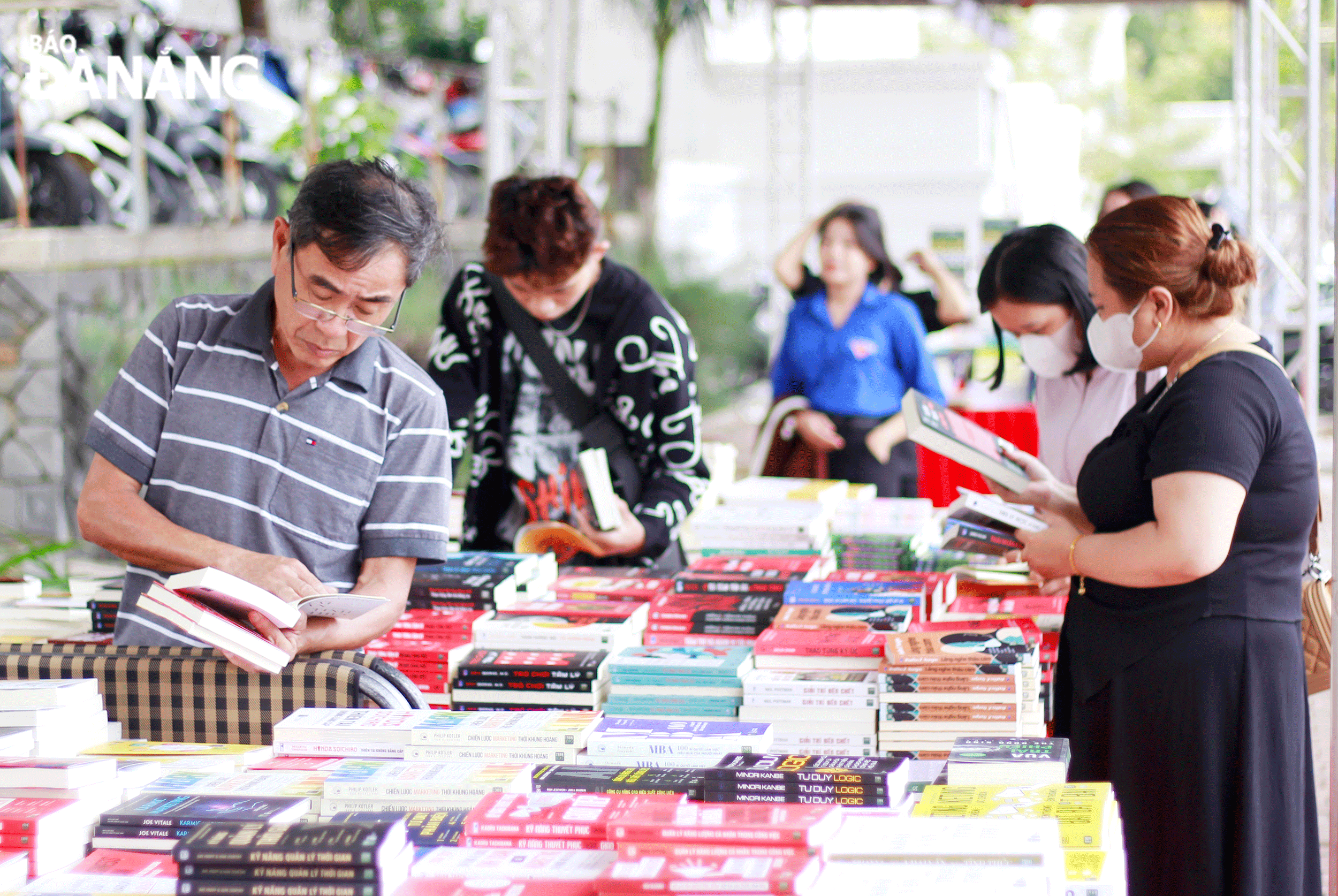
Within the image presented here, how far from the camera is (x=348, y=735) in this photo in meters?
1.67

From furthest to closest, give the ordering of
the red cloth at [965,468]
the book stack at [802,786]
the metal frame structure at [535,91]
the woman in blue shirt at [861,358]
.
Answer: the metal frame structure at [535,91] → the red cloth at [965,468] → the woman in blue shirt at [861,358] → the book stack at [802,786]

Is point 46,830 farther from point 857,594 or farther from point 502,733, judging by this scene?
point 857,594

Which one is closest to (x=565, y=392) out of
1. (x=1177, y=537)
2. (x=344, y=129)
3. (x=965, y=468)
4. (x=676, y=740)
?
(x=676, y=740)

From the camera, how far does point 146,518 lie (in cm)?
191

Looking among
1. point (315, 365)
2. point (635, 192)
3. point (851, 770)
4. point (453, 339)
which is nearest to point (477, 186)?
point (635, 192)

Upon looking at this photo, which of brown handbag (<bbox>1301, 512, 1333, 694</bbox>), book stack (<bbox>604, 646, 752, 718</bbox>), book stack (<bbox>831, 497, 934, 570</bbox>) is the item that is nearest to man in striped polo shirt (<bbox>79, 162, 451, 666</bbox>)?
book stack (<bbox>604, 646, 752, 718</bbox>)

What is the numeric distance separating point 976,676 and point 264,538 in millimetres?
1142

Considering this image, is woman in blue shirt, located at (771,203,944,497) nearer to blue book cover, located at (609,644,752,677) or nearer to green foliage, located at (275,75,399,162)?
blue book cover, located at (609,644,752,677)

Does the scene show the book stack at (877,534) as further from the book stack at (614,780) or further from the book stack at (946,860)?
the book stack at (946,860)

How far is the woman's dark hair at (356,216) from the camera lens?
186 centimetres

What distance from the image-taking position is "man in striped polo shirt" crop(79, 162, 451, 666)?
189cm

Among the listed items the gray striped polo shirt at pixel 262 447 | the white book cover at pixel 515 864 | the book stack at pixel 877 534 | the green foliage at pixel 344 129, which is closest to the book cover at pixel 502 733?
the white book cover at pixel 515 864

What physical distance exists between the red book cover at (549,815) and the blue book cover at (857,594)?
0.92 m

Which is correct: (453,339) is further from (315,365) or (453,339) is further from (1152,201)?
(1152,201)
